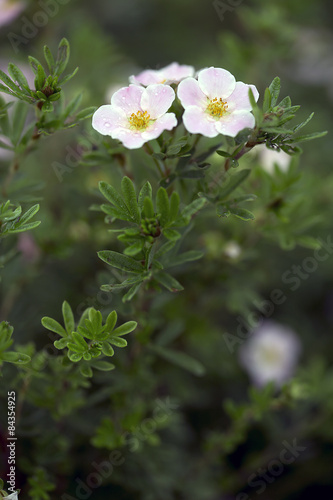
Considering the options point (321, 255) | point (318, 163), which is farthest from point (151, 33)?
point (321, 255)

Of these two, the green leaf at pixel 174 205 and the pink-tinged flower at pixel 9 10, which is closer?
the green leaf at pixel 174 205

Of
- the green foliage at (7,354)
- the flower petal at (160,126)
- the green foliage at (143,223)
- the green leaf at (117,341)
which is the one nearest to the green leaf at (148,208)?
the green foliage at (143,223)

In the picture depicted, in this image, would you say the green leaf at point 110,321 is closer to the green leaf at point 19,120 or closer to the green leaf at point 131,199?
the green leaf at point 131,199

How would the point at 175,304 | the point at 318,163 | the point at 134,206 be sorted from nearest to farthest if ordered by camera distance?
A: the point at 134,206 < the point at 175,304 < the point at 318,163

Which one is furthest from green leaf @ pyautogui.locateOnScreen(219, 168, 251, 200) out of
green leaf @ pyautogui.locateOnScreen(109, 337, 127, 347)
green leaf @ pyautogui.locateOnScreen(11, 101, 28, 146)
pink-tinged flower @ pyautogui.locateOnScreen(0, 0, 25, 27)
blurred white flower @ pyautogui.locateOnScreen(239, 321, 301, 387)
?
pink-tinged flower @ pyautogui.locateOnScreen(0, 0, 25, 27)

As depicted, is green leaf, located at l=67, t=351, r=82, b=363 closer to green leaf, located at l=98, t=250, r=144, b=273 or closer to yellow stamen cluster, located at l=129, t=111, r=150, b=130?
green leaf, located at l=98, t=250, r=144, b=273

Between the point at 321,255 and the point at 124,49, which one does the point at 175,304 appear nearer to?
the point at 321,255
